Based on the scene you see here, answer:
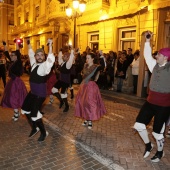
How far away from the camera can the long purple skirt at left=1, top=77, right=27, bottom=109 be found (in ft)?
19.4

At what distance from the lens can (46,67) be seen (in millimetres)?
4258

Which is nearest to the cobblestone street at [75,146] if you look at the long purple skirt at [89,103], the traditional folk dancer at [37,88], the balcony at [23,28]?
the long purple skirt at [89,103]

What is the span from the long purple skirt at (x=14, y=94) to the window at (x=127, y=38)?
8437 mm

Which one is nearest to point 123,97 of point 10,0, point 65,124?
point 65,124

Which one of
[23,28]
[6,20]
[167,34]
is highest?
[6,20]

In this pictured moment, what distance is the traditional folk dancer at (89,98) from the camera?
5168 mm

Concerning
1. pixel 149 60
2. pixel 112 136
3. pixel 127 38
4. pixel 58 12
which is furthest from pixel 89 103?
pixel 58 12

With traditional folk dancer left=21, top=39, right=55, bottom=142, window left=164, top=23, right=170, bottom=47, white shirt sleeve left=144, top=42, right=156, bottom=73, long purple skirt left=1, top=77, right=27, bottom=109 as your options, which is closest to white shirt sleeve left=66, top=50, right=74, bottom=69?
long purple skirt left=1, top=77, right=27, bottom=109

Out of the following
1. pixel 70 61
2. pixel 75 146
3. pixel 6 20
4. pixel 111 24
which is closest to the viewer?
pixel 75 146

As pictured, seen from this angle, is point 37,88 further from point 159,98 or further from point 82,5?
point 82,5

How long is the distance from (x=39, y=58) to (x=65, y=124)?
2.07m

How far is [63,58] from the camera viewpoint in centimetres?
709

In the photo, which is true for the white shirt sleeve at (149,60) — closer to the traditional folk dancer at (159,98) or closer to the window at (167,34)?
the traditional folk dancer at (159,98)

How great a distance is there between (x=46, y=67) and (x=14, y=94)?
2125mm
